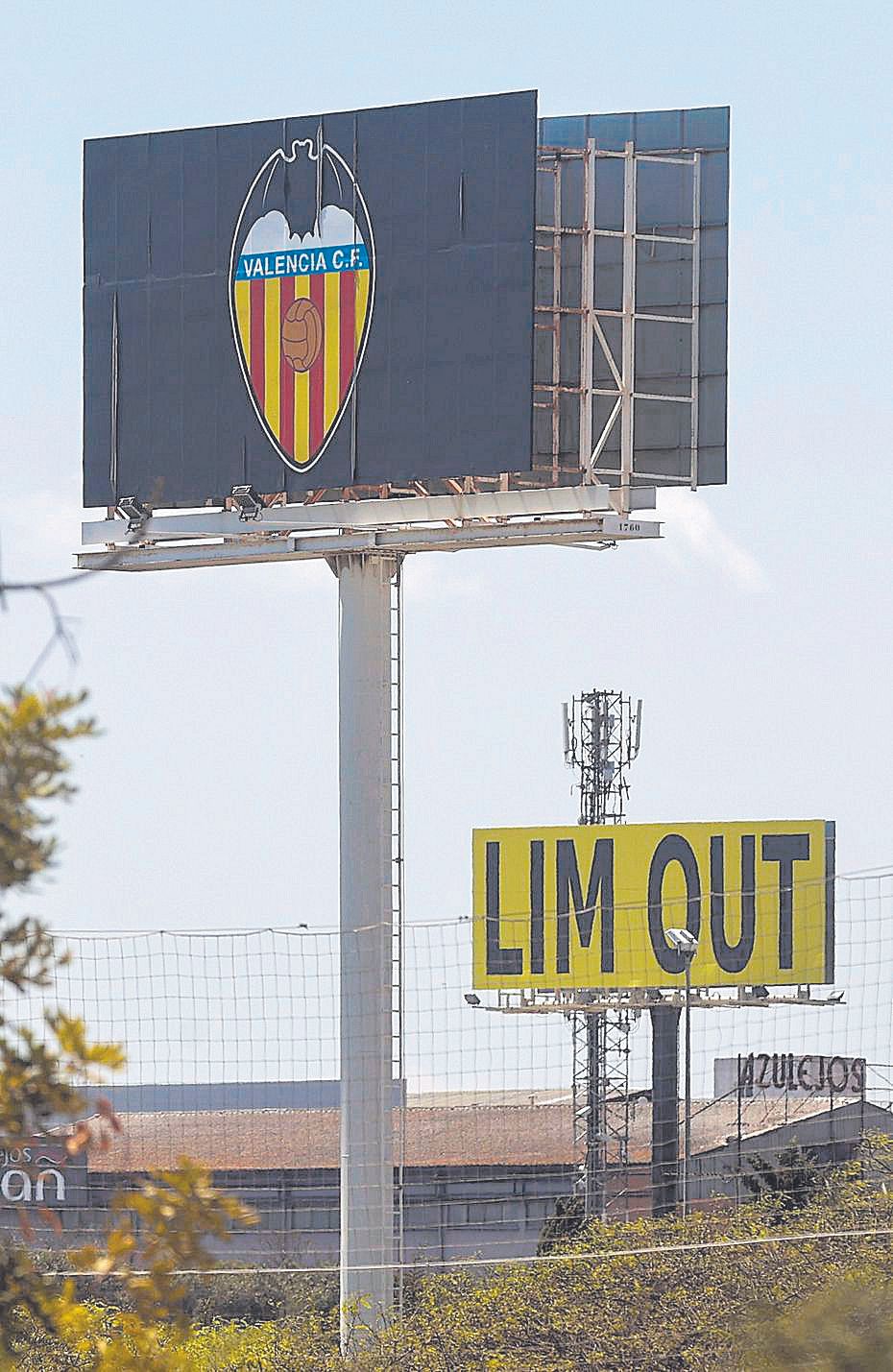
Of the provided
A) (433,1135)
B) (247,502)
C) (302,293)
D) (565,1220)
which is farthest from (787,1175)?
(433,1135)

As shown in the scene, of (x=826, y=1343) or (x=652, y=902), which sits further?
(x=652, y=902)

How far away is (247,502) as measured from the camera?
19641mm

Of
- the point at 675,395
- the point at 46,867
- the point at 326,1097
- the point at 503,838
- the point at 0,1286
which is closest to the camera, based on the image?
the point at 46,867

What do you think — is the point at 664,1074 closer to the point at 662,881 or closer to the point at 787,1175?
the point at 662,881

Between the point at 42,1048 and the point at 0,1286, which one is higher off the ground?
the point at 42,1048

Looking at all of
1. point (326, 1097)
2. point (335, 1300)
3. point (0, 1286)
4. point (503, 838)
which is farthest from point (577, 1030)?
point (326, 1097)

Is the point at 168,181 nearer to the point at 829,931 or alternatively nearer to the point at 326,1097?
the point at 829,931

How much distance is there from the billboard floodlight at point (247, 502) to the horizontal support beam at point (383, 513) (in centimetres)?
5

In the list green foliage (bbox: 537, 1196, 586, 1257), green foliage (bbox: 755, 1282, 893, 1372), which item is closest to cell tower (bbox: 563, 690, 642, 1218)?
green foliage (bbox: 537, 1196, 586, 1257)

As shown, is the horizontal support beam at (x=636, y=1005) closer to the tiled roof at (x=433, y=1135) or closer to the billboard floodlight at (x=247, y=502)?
the tiled roof at (x=433, y=1135)

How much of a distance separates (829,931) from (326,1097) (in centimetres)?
3768

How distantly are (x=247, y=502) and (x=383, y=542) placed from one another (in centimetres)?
118

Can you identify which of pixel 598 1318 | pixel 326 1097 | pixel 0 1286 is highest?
pixel 0 1286

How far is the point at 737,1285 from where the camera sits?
45.4 ft
